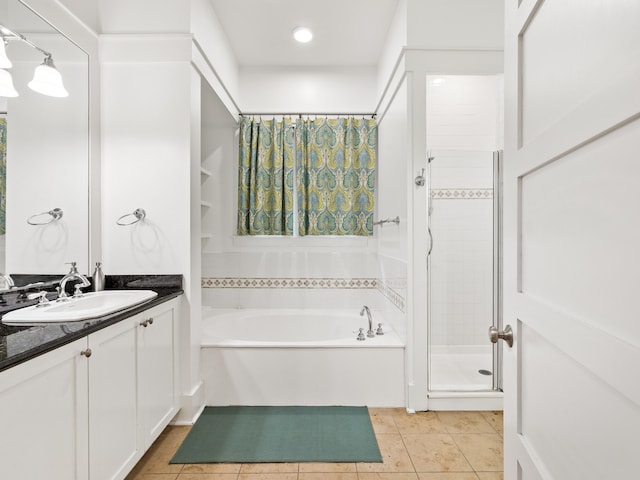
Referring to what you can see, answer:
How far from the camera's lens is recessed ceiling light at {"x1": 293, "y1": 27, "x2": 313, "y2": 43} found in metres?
2.83

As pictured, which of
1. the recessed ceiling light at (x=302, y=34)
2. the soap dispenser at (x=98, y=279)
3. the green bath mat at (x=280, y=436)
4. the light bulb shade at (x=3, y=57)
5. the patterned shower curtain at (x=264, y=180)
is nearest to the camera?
the light bulb shade at (x=3, y=57)

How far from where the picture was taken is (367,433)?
2.13 meters

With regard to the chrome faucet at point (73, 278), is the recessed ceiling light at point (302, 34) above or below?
above

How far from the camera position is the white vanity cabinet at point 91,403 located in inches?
40.5

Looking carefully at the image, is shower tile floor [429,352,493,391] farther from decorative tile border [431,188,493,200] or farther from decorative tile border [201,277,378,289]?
decorative tile border [431,188,493,200]

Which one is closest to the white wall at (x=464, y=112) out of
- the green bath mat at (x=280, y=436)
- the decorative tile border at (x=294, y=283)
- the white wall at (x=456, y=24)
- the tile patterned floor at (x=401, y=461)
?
the white wall at (x=456, y=24)

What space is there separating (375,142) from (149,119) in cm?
204

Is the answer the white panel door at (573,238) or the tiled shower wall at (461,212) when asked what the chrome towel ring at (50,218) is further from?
the tiled shower wall at (461,212)

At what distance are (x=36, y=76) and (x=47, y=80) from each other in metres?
0.05

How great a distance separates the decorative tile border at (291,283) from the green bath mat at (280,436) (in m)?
1.28

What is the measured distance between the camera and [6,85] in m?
1.61

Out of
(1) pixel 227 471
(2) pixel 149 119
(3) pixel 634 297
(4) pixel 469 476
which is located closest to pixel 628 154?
(3) pixel 634 297

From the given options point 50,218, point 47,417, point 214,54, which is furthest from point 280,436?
point 214,54

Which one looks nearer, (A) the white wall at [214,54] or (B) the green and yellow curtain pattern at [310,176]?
(A) the white wall at [214,54]
